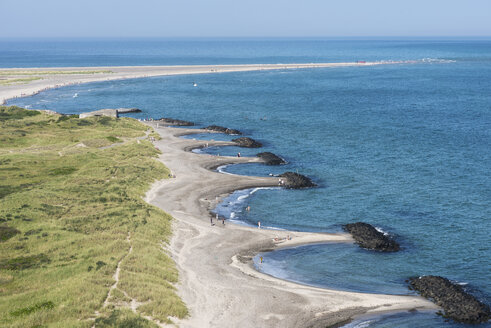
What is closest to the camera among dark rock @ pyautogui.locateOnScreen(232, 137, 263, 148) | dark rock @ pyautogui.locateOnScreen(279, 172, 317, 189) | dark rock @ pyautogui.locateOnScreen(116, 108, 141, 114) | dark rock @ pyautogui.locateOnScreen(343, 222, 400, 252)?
dark rock @ pyautogui.locateOnScreen(343, 222, 400, 252)

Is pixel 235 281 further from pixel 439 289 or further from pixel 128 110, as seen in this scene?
pixel 128 110

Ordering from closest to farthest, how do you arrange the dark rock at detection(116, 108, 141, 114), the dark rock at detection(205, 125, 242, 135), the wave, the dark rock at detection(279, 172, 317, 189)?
the wave < the dark rock at detection(279, 172, 317, 189) < the dark rock at detection(205, 125, 242, 135) < the dark rock at detection(116, 108, 141, 114)

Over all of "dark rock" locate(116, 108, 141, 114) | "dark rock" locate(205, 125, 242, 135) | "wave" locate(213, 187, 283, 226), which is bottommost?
"wave" locate(213, 187, 283, 226)

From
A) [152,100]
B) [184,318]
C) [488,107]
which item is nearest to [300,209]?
[184,318]

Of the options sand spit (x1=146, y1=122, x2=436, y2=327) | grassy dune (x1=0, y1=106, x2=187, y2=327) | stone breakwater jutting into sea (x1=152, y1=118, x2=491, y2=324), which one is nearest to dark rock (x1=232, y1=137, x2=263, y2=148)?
grassy dune (x1=0, y1=106, x2=187, y2=327)

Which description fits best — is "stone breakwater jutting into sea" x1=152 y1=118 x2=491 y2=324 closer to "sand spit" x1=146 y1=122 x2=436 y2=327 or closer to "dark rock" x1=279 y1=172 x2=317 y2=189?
"sand spit" x1=146 y1=122 x2=436 y2=327

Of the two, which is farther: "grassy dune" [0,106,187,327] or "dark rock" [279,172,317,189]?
"dark rock" [279,172,317,189]

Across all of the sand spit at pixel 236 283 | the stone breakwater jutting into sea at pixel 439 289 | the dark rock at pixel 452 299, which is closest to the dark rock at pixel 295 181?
the sand spit at pixel 236 283
